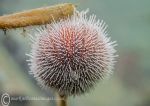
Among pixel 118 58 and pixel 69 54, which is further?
pixel 118 58

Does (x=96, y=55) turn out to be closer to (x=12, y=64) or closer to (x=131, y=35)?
(x=12, y=64)

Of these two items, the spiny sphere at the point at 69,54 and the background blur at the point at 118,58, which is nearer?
the spiny sphere at the point at 69,54

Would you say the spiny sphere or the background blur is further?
the background blur

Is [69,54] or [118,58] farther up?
[118,58]

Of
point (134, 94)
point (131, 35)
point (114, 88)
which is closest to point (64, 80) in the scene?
point (114, 88)
